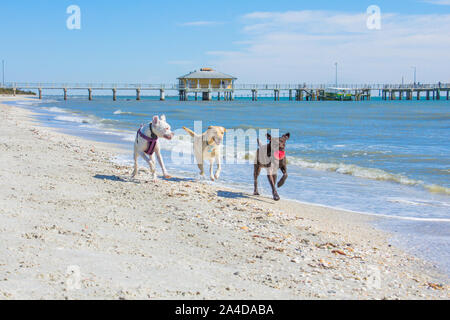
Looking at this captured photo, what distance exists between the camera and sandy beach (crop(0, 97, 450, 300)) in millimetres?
3740

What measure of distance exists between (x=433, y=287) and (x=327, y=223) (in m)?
2.32

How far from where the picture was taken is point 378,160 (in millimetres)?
13938

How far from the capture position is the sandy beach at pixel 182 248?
3.74 m

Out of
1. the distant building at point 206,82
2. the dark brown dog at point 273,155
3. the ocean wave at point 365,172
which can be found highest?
the distant building at point 206,82

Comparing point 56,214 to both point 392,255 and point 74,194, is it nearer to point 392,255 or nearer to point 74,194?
point 74,194

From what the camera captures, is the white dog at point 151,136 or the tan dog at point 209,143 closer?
the white dog at point 151,136

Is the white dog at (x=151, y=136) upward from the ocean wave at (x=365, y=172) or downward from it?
upward

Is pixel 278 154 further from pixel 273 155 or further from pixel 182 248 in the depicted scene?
pixel 182 248

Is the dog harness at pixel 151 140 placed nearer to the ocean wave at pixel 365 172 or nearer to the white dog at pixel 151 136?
the white dog at pixel 151 136

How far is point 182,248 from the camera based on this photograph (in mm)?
4809

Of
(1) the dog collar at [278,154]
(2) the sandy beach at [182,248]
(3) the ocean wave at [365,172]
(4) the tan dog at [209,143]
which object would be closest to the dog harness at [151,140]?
(4) the tan dog at [209,143]

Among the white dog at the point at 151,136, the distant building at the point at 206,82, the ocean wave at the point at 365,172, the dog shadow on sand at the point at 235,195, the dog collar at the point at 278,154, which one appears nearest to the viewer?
the dog collar at the point at 278,154

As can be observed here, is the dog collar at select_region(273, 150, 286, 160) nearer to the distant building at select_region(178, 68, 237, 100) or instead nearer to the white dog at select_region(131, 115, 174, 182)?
the white dog at select_region(131, 115, 174, 182)

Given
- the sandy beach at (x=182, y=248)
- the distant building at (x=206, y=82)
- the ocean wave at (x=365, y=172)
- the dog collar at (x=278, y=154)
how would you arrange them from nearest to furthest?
the sandy beach at (x=182, y=248)
the dog collar at (x=278, y=154)
the ocean wave at (x=365, y=172)
the distant building at (x=206, y=82)
